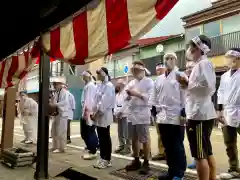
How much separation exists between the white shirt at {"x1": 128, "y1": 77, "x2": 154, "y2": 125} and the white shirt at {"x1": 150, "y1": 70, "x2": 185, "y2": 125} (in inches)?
20.5

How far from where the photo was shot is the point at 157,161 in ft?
16.2

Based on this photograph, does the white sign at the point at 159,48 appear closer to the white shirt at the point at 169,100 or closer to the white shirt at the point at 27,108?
the white shirt at the point at 27,108

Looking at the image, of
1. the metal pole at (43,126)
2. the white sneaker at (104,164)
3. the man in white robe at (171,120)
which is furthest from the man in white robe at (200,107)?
the metal pole at (43,126)

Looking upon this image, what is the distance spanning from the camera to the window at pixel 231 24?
12852mm

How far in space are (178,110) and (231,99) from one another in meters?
0.91

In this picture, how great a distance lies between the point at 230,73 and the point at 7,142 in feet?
16.5

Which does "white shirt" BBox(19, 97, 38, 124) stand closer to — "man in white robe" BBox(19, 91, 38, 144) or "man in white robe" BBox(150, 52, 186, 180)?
"man in white robe" BBox(19, 91, 38, 144)

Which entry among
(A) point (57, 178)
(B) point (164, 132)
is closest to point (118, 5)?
(B) point (164, 132)

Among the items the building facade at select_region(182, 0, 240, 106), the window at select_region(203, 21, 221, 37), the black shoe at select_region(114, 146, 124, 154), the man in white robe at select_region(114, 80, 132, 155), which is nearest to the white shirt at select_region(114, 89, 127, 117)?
the man in white robe at select_region(114, 80, 132, 155)

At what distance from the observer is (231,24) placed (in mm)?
13102

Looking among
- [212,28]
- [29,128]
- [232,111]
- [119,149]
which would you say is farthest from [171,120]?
[212,28]

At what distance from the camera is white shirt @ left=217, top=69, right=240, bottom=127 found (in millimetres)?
3691

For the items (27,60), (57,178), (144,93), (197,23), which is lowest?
(57,178)

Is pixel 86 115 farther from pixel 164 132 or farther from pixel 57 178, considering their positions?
pixel 164 132
